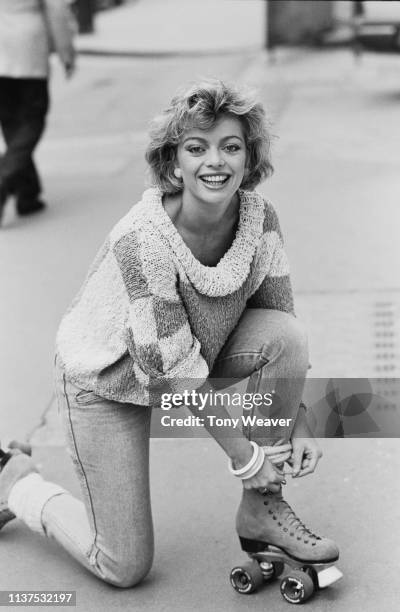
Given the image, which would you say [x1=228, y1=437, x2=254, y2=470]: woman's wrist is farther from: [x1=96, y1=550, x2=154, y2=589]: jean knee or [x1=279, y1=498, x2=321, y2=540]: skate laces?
[x1=96, y1=550, x2=154, y2=589]: jean knee

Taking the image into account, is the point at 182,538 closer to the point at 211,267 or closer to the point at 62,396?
the point at 62,396

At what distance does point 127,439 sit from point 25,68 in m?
4.33

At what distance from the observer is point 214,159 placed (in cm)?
292

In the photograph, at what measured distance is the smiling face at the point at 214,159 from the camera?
293cm

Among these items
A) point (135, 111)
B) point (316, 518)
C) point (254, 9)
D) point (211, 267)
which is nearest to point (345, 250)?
point (316, 518)

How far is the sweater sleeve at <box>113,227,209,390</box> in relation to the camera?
9.55 ft

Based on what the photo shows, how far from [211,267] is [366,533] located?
1.02 m

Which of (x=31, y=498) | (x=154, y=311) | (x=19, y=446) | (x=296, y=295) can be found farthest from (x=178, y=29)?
(x=154, y=311)

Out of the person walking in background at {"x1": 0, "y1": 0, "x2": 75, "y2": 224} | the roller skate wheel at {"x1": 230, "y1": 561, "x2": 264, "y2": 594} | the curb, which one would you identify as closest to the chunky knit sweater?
the roller skate wheel at {"x1": 230, "y1": 561, "x2": 264, "y2": 594}

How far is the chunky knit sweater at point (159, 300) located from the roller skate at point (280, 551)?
456 millimetres

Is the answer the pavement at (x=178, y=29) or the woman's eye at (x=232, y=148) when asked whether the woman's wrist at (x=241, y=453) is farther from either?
the pavement at (x=178, y=29)

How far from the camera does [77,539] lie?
10.7 feet

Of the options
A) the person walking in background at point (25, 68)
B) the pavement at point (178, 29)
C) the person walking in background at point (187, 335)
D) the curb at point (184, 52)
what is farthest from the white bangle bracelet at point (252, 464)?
the pavement at point (178, 29)

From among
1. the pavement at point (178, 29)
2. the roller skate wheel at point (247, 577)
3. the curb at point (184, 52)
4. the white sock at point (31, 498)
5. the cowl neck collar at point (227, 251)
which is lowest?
the pavement at point (178, 29)
